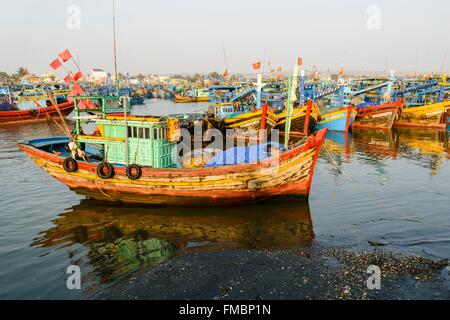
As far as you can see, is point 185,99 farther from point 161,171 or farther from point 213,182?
point 213,182

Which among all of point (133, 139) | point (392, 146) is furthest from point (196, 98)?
point (133, 139)

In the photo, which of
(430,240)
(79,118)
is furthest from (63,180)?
(430,240)

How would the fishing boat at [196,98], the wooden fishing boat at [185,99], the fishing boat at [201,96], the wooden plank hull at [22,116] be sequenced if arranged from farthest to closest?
the fishing boat at [201,96]
the fishing boat at [196,98]
the wooden fishing boat at [185,99]
the wooden plank hull at [22,116]

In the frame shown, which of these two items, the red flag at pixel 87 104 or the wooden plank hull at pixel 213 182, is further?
the red flag at pixel 87 104

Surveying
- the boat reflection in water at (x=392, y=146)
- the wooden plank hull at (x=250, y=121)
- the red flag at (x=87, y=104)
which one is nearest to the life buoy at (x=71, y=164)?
the red flag at (x=87, y=104)

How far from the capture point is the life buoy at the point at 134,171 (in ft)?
41.3

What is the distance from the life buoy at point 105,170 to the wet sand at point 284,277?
5.23m

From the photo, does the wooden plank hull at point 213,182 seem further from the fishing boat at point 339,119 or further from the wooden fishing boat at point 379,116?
the wooden fishing boat at point 379,116

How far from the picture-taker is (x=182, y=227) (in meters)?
11.8
